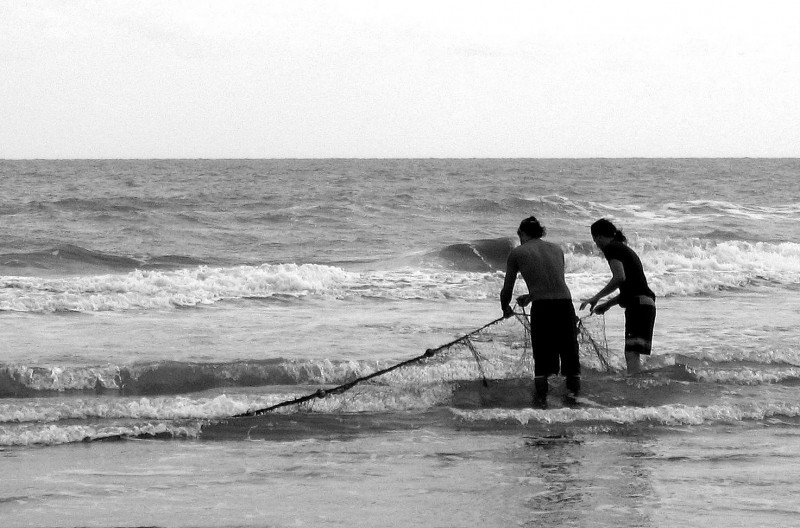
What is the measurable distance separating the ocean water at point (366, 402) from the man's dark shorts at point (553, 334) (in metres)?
0.43

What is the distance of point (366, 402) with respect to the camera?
7.93 meters

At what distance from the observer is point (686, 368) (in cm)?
921

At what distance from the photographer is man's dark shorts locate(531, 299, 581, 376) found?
24.0ft

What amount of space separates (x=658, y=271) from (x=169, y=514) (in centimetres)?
1585

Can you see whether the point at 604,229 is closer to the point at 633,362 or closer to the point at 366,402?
the point at 633,362

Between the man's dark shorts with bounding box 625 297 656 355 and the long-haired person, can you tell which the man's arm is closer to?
the long-haired person

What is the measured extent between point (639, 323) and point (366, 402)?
243cm

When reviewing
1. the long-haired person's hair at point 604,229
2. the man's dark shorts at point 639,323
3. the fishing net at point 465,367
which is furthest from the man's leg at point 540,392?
the long-haired person's hair at point 604,229

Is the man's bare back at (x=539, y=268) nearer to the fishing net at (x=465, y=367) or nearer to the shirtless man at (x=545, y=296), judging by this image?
the shirtless man at (x=545, y=296)

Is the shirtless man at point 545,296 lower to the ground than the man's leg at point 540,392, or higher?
higher

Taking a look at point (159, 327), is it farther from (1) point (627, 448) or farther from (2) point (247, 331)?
(1) point (627, 448)

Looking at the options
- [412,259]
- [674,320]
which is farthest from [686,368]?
[412,259]

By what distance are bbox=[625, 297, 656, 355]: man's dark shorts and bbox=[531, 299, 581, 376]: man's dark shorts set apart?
36.9 inches

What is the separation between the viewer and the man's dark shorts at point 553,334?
288 inches
